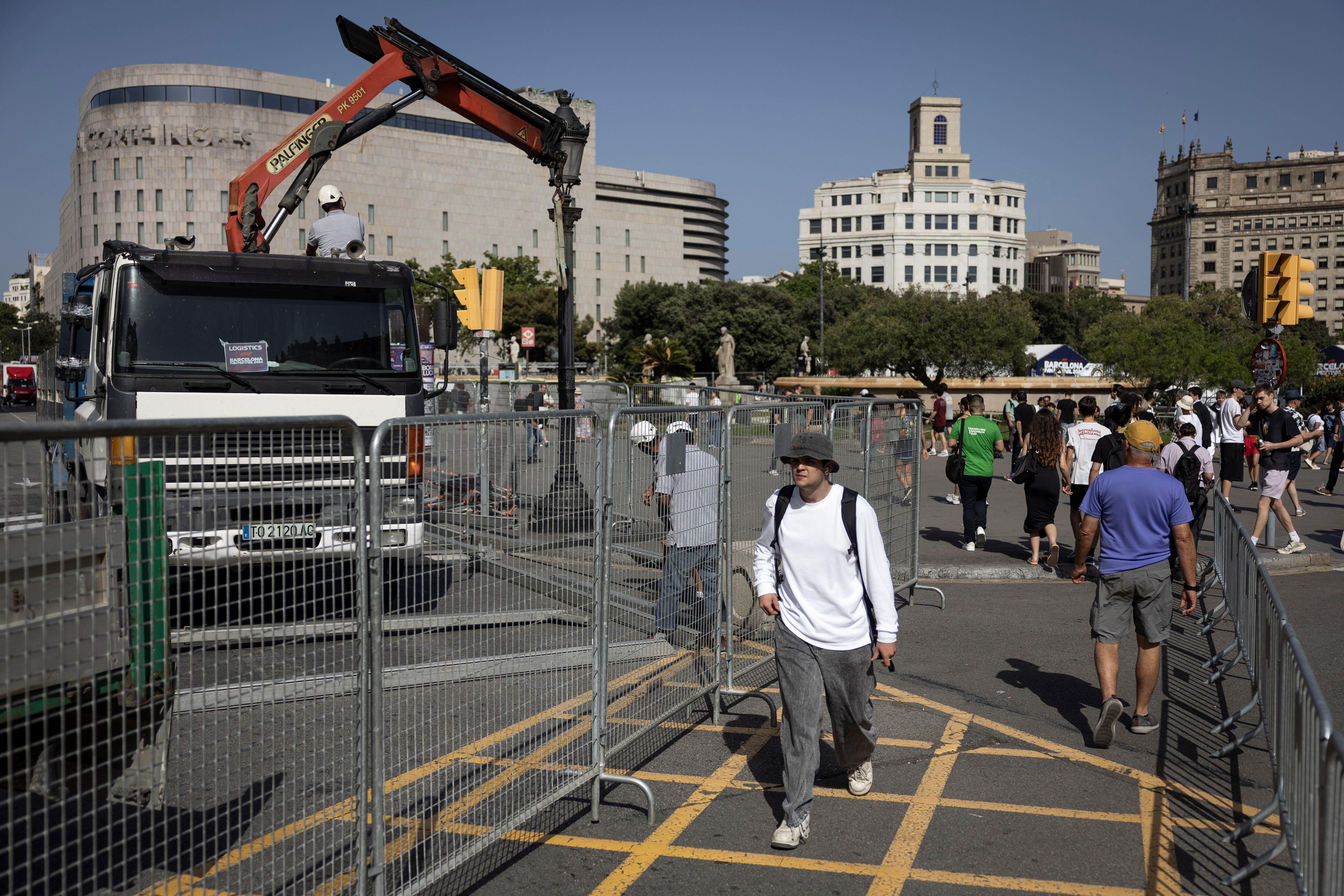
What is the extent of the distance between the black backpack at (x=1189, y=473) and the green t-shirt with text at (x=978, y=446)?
6.76 feet

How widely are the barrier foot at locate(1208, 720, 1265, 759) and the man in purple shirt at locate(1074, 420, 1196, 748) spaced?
41cm

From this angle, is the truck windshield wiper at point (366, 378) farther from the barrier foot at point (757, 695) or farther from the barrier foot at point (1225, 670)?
the barrier foot at point (1225, 670)

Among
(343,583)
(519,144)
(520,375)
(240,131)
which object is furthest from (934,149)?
(343,583)

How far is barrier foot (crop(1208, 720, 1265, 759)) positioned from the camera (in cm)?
577

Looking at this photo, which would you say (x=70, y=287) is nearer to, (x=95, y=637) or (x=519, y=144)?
(x=519, y=144)

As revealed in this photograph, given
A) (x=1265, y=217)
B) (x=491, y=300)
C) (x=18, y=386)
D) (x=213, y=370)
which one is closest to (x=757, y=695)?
(x=213, y=370)

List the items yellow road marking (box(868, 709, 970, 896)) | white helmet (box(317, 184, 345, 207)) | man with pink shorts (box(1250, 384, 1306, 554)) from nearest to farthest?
yellow road marking (box(868, 709, 970, 896)) → white helmet (box(317, 184, 345, 207)) → man with pink shorts (box(1250, 384, 1306, 554))

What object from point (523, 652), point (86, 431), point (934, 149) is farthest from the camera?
point (934, 149)

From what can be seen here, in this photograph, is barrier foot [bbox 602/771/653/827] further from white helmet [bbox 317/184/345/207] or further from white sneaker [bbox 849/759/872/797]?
white helmet [bbox 317/184/345/207]

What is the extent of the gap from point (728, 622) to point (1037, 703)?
6.99ft

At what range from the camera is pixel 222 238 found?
87.2m

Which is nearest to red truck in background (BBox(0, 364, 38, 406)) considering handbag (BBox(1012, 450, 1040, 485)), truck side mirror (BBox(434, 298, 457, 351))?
truck side mirror (BBox(434, 298, 457, 351))

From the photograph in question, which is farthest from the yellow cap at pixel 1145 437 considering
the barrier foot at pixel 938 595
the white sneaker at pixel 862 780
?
the barrier foot at pixel 938 595

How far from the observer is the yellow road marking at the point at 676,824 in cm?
438
